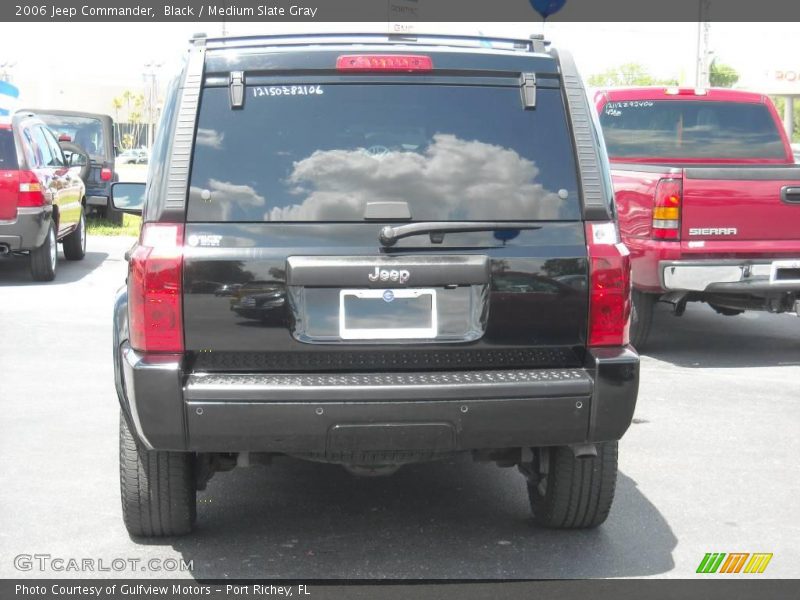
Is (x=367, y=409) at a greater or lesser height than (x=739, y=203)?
lesser

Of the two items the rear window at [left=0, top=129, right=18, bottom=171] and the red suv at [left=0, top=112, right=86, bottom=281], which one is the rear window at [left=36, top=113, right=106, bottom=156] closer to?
the red suv at [left=0, top=112, right=86, bottom=281]

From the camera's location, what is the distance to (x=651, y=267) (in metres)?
8.86

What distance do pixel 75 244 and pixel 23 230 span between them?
→ 273cm

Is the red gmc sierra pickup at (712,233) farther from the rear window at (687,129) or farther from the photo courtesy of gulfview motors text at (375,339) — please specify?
the photo courtesy of gulfview motors text at (375,339)

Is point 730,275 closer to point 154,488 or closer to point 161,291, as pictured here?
point 154,488

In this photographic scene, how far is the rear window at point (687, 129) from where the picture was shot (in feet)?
35.1

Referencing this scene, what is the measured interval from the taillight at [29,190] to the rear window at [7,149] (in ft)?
0.67

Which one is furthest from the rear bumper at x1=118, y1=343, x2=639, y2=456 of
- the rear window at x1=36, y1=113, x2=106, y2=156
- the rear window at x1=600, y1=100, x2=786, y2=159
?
the rear window at x1=36, y1=113, x2=106, y2=156

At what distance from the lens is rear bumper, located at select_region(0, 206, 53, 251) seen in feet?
43.4

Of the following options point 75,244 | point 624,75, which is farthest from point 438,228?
point 624,75

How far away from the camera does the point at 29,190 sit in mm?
13273

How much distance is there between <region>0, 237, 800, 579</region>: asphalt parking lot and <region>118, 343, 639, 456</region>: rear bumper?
59cm

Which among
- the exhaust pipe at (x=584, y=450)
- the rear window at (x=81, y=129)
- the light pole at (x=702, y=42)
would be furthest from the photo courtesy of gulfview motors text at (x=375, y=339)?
the light pole at (x=702, y=42)
